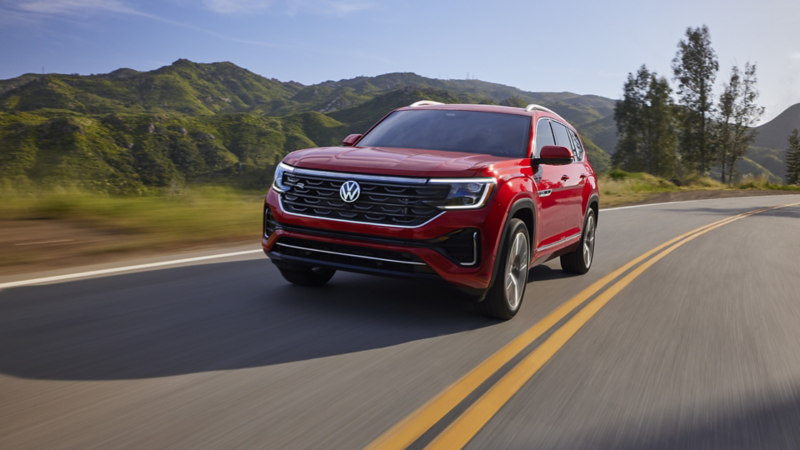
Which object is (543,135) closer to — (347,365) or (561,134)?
(561,134)

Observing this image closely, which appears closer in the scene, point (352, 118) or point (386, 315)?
point (386, 315)

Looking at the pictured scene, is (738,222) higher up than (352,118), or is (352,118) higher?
(352,118)

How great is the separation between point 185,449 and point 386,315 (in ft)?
8.93

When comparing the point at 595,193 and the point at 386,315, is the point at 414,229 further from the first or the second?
the point at 595,193

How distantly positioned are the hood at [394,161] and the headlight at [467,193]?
0.05 metres

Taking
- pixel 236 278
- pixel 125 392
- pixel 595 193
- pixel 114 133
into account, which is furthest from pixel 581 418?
pixel 114 133

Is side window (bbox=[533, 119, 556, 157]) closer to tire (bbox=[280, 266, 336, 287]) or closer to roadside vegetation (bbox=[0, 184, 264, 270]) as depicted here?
tire (bbox=[280, 266, 336, 287])

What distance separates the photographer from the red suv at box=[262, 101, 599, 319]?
16.2 ft

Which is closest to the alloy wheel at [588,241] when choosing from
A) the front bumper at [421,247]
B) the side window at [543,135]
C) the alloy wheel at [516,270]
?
the side window at [543,135]

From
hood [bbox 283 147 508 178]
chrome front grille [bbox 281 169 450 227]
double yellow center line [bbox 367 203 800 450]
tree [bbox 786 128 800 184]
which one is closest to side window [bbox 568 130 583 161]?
double yellow center line [bbox 367 203 800 450]

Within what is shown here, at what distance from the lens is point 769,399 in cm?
400

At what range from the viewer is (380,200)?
4977 mm

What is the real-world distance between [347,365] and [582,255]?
15.5 feet

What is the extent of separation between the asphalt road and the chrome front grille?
81cm
